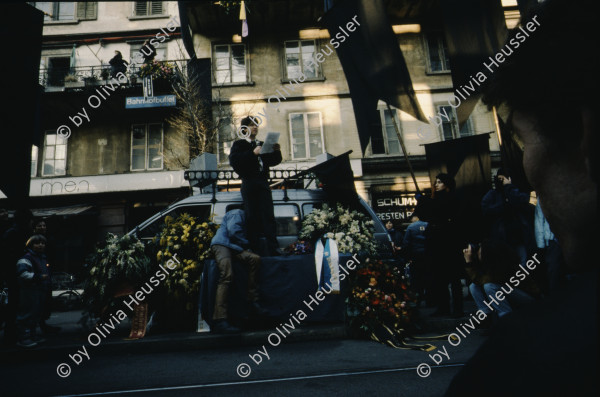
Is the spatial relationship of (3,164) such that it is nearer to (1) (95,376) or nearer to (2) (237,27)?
(1) (95,376)

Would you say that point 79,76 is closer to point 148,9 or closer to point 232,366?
point 148,9

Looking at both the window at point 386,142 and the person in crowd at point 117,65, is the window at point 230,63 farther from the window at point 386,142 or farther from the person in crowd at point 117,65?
the window at point 386,142

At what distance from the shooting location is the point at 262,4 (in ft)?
47.8

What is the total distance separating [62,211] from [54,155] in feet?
9.65

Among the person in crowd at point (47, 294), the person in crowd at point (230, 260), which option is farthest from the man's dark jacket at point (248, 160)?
the person in crowd at point (47, 294)

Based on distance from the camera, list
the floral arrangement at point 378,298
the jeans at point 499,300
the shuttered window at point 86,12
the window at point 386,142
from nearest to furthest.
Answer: the jeans at point 499,300
the floral arrangement at point 378,298
the window at point 386,142
the shuttered window at point 86,12

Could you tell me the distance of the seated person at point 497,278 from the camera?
3812mm

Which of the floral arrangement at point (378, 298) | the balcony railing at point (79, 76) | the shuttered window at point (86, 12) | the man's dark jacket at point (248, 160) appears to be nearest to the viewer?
the floral arrangement at point (378, 298)

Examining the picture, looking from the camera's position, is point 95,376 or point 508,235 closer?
point 95,376

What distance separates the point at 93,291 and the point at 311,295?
3120mm


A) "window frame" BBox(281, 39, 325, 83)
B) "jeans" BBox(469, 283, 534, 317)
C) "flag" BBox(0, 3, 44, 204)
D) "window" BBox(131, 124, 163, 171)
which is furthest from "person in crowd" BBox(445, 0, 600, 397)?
"window" BBox(131, 124, 163, 171)

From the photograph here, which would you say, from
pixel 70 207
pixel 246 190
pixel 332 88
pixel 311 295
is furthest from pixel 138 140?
pixel 311 295

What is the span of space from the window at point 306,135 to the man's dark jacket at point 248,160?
9385 millimetres

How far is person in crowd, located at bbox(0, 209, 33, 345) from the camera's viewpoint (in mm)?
5055
